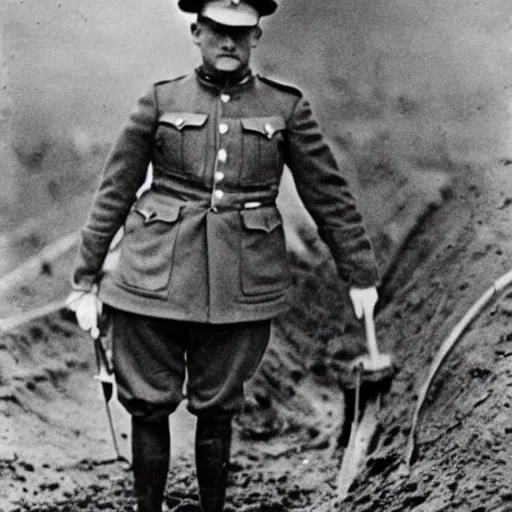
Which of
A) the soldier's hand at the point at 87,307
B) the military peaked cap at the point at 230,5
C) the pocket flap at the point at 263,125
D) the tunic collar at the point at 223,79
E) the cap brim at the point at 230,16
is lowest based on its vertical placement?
the soldier's hand at the point at 87,307

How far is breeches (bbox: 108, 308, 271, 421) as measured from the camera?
2.98 m

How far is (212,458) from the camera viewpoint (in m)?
3.13

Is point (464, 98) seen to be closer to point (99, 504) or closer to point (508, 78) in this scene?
point (508, 78)

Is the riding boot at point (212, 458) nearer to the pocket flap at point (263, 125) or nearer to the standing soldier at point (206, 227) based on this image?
the standing soldier at point (206, 227)

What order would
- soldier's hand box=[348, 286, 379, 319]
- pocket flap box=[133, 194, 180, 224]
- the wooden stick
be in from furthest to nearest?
1. the wooden stick
2. soldier's hand box=[348, 286, 379, 319]
3. pocket flap box=[133, 194, 180, 224]

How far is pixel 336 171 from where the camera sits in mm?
3025

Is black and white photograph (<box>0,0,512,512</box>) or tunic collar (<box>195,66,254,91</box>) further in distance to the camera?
black and white photograph (<box>0,0,512,512</box>)

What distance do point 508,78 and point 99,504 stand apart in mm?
1671

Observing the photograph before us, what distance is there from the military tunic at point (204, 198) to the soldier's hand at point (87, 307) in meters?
0.03

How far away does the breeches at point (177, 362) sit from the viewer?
2.98 metres

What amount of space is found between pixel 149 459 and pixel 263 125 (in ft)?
2.76

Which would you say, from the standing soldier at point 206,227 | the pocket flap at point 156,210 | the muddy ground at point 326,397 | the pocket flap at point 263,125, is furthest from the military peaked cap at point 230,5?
the muddy ground at point 326,397

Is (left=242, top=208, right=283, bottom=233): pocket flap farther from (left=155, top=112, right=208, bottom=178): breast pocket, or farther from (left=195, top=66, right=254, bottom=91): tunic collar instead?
(left=195, top=66, right=254, bottom=91): tunic collar

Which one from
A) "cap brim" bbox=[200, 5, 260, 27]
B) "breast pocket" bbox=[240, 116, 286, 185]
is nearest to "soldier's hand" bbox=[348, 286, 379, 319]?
"breast pocket" bbox=[240, 116, 286, 185]
